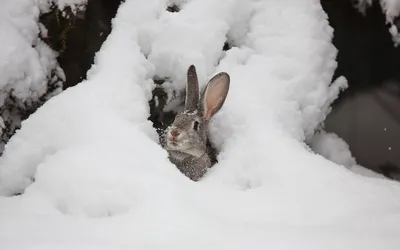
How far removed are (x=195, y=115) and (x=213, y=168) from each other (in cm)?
47

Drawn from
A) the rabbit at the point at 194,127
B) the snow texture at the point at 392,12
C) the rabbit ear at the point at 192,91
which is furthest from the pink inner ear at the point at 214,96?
the snow texture at the point at 392,12

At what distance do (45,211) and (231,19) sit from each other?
2.05 metres

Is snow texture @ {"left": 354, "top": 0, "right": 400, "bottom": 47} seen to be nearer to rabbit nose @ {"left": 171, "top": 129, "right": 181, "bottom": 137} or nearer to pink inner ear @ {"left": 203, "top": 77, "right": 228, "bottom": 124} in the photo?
pink inner ear @ {"left": 203, "top": 77, "right": 228, "bottom": 124}

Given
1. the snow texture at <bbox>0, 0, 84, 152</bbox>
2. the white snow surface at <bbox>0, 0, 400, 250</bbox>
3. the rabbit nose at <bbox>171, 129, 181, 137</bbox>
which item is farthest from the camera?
the rabbit nose at <bbox>171, 129, 181, 137</bbox>

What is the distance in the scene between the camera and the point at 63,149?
2404mm

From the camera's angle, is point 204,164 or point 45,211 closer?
point 45,211

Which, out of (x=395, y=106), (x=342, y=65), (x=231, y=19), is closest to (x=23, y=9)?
(x=231, y=19)

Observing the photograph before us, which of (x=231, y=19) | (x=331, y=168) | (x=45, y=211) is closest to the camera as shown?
(x=45, y=211)

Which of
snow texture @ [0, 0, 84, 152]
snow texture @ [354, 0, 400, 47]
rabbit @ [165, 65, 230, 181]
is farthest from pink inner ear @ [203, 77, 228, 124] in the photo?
snow texture @ [354, 0, 400, 47]

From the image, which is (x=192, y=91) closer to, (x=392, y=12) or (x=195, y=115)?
(x=195, y=115)

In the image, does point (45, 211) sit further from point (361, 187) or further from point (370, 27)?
point (370, 27)

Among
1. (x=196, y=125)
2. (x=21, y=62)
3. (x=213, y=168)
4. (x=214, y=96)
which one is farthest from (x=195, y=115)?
(x=21, y=62)

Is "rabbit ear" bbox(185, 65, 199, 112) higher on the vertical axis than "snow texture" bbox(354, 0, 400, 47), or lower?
lower

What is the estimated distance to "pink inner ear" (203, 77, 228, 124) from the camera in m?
3.01
